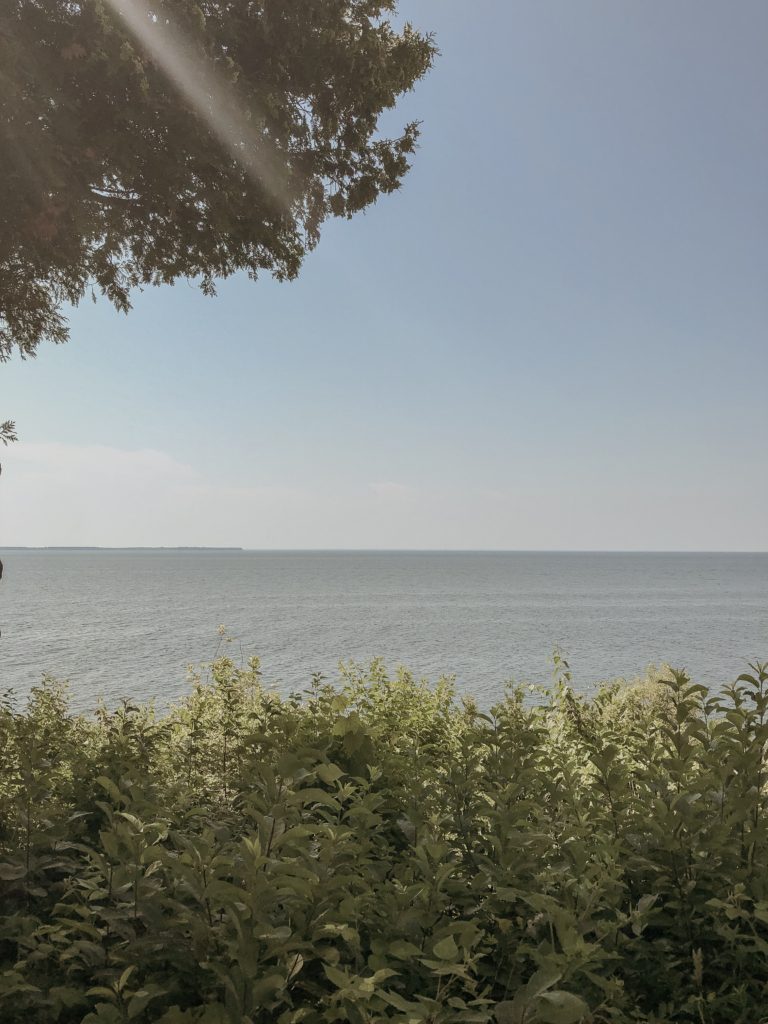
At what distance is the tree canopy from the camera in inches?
225

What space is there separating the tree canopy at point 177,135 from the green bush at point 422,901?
485cm

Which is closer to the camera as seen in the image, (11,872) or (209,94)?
(11,872)

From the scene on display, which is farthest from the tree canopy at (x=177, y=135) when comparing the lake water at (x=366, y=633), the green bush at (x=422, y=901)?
the lake water at (x=366, y=633)

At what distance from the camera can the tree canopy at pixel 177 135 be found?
573 centimetres

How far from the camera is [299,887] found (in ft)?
6.80

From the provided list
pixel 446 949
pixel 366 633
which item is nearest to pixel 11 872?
pixel 446 949

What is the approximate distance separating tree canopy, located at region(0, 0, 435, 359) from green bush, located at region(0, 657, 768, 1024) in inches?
191

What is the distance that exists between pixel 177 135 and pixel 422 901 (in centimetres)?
646

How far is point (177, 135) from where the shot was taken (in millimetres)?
6355

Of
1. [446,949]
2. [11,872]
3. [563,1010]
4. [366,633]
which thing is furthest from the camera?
[366,633]

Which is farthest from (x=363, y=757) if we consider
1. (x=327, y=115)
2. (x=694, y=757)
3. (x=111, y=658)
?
(x=111, y=658)

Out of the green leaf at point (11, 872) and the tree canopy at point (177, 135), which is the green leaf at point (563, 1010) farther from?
the tree canopy at point (177, 135)

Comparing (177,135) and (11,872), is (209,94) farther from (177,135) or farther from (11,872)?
(11,872)

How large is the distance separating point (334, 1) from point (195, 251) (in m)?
2.71
